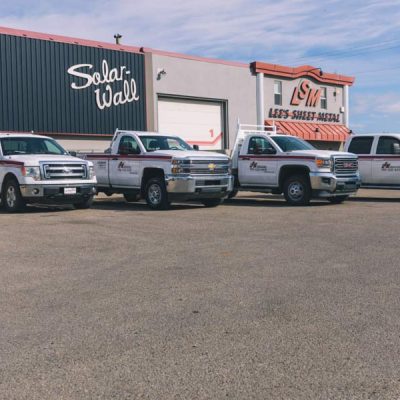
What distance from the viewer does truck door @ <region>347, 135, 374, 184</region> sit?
1936cm

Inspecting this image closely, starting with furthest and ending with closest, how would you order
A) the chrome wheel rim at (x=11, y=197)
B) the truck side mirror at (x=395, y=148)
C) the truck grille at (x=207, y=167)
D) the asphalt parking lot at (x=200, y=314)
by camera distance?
the truck side mirror at (x=395, y=148)
the truck grille at (x=207, y=167)
the chrome wheel rim at (x=11, y=197)
the asphalt parking lot at (x=200, y=314)

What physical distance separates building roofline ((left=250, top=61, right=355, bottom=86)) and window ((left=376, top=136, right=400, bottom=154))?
15.9m

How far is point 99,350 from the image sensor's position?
4.96 metres

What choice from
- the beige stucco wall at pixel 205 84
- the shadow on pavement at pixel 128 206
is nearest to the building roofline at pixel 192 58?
the beige stucco wall at pixel 205 84

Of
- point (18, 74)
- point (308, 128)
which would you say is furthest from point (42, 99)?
point (308, 128)

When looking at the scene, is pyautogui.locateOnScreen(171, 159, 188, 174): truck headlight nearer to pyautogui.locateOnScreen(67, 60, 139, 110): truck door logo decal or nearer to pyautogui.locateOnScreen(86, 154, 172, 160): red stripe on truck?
pyautogui.locateOnScreen(86, 154, 172, 160): red stripe on truck

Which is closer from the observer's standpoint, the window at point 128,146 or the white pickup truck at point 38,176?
the white pickup truck at point 38,176

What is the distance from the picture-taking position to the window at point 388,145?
62.2ft

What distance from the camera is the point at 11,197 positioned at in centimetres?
1542

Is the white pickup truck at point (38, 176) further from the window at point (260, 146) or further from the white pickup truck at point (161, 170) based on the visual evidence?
the window at point (260, 146)

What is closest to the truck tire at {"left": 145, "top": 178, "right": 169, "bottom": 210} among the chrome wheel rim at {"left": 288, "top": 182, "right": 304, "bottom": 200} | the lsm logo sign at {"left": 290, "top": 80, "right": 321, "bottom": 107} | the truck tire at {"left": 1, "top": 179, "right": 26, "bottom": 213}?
the truck tire at {"left": 1, "top": 179, "right": 26, "bottom": 213}

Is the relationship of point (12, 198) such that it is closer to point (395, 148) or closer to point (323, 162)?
point (323, 162)

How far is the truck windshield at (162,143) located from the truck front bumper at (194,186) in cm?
150

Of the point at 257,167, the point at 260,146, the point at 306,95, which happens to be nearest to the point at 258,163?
the point at 257,167
